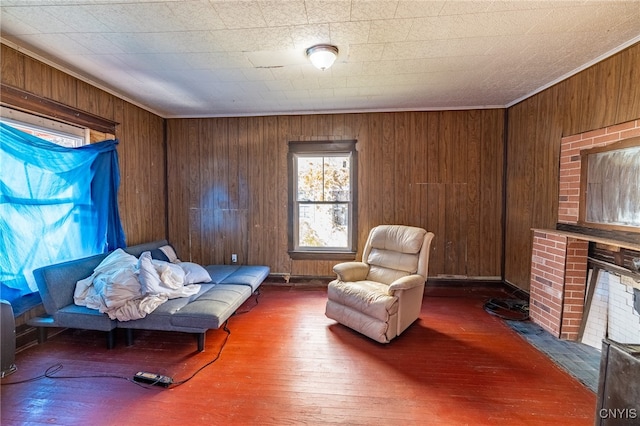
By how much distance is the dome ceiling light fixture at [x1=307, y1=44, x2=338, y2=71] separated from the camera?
2.24m

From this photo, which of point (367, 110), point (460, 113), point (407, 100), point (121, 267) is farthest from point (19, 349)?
point (460, 113)

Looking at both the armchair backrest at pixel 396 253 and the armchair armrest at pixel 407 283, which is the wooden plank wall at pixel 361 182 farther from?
the armchair armrest at pixel 407 283

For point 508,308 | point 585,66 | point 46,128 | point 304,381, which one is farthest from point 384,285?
point 46,128

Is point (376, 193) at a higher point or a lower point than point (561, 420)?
higher

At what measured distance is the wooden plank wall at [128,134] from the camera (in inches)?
93.4

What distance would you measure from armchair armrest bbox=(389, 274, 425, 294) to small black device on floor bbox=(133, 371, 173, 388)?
1921 millimetres

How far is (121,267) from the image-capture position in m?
2.59

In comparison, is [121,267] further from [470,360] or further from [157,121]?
[470,360]

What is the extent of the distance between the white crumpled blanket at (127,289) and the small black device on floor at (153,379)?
1.64 feet

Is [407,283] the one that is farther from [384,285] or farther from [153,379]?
[153,379]

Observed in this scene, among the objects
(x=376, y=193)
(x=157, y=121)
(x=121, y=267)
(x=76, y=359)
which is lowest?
(x=76, y=359)

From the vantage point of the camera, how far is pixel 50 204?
2531mm

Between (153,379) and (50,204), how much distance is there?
6.28 ft

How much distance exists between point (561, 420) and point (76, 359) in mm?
3574
